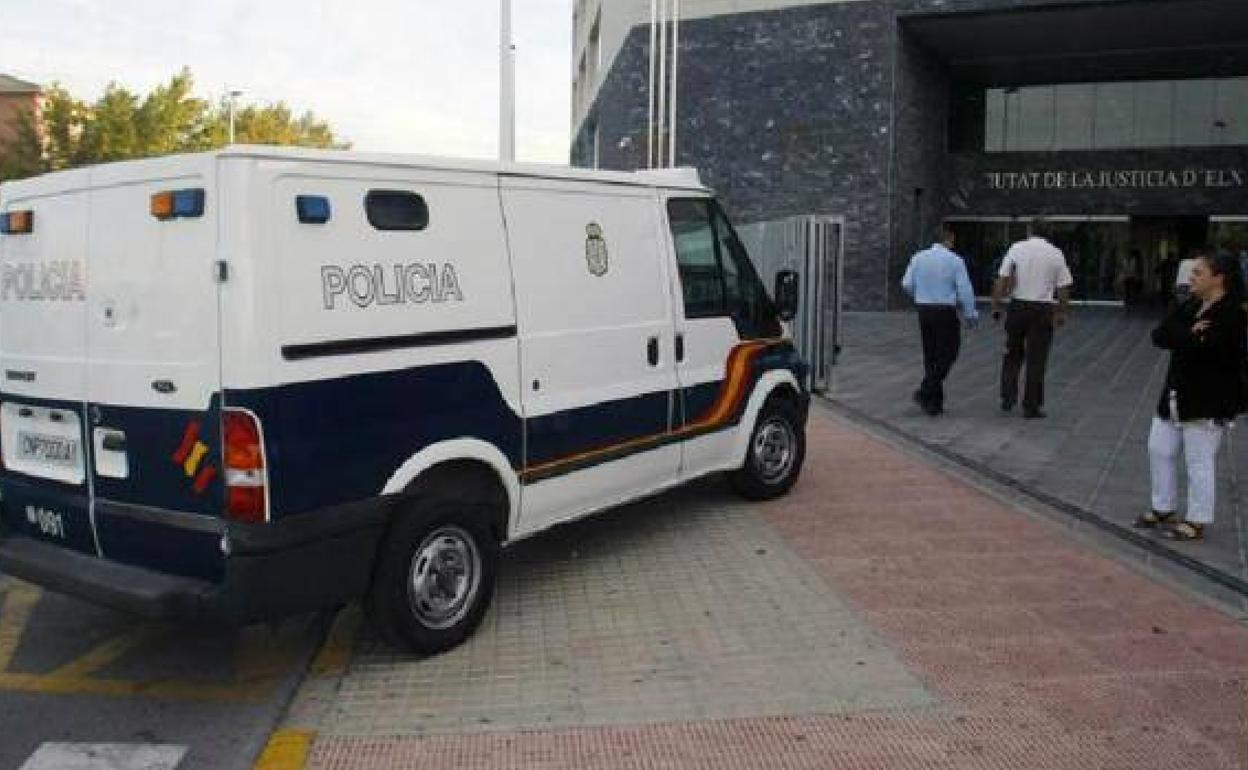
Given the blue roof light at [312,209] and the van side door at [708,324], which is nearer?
the blue roof light at [312,209]

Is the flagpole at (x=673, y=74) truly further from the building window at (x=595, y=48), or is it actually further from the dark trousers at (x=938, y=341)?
the dark trousers at (x=938, y=341)

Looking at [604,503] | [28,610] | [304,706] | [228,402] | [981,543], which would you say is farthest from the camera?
[981,543]

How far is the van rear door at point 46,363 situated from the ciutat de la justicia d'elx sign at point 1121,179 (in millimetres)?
29106

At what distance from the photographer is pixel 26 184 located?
180 inches

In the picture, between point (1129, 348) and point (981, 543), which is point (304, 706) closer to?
point (981, 543)

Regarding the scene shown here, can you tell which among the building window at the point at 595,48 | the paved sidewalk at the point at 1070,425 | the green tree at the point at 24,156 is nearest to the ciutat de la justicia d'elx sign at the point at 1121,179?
the paved sidewalk at the point at 1070,425

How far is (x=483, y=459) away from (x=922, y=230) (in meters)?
25.2

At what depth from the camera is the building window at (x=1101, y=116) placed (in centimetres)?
2945

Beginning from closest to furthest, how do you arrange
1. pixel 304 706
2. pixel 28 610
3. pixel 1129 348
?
pixel 304 706, pixel 28 610, pixel 1129 348

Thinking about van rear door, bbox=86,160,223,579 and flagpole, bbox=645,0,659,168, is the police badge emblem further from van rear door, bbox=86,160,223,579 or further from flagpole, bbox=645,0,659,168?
flagpole, bbox=645,0,659,168

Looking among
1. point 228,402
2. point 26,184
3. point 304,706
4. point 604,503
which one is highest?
point 26,184

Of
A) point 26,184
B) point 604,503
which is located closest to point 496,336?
point 604,503

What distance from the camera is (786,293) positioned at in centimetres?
713

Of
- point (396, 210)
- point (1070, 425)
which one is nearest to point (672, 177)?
point (396, 210)
